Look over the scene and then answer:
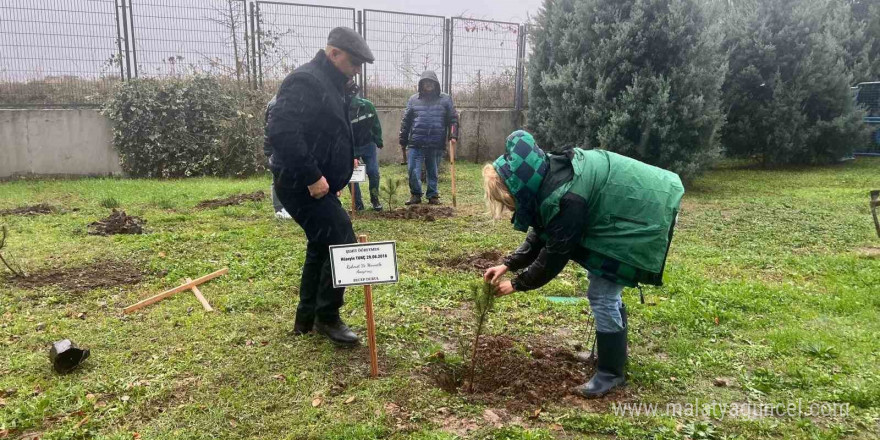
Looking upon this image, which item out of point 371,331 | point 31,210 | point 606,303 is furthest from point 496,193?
point 31,210

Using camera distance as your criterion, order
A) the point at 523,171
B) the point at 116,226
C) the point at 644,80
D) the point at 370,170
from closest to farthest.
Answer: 1. the point at 523,171
2. the point at 116,226
3. the point at 370,170
4. the point at 644,80

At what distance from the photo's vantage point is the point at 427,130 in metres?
8.89

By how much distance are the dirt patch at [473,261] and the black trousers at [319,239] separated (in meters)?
1.99

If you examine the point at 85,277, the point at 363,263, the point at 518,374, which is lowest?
the point at 518,374

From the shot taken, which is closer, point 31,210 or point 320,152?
point 320,152

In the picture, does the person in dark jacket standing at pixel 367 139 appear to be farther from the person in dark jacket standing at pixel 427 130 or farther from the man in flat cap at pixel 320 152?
the man in flat cap at pixel 320 152

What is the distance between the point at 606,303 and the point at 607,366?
36cm

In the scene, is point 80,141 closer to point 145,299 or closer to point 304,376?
point 145,299

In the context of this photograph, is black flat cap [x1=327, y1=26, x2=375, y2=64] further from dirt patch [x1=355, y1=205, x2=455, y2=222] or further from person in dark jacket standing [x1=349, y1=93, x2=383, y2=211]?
dirt patch [x1=355, y1=205, x2=455, y2=222]

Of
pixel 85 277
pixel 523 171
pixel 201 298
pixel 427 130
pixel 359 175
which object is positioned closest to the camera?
pixel 523 171

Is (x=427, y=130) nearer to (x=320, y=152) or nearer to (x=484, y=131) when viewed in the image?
(x=320, y=152)

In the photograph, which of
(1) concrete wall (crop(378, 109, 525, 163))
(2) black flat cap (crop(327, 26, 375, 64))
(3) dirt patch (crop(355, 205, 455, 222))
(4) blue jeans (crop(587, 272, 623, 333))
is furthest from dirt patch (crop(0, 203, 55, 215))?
(4) blue jeans (crop(587, 272, 623, 333))

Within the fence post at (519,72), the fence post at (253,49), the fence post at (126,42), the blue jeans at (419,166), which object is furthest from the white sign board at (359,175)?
the fence post at (519,72)

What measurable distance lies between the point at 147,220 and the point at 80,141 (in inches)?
208
